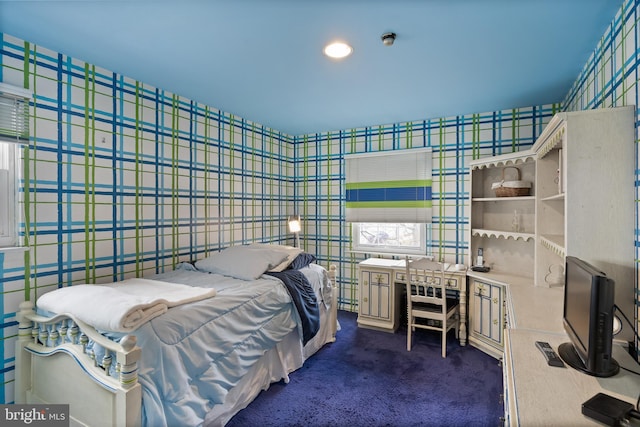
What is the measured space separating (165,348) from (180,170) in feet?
5.83

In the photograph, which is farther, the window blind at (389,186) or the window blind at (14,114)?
the window blind at (389,186)

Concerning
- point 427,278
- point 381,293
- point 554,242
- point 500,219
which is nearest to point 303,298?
point 381,293

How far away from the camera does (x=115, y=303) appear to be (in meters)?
1.60

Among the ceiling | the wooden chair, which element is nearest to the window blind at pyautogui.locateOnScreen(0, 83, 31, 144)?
the ceiling

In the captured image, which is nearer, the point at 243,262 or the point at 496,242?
the point at 243,262

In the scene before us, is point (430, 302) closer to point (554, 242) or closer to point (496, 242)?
point (496, 242)

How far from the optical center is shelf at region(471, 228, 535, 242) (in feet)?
8.94

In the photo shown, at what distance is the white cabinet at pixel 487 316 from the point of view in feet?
9.28

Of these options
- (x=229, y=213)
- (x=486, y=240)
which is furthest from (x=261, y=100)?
(x=486, y=240)

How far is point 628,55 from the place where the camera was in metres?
1.55

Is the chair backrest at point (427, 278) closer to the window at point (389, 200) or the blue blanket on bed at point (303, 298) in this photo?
the window at point (389, 200)

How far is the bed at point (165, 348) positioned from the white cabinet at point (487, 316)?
1.63 metres

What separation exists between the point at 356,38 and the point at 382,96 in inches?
41.7

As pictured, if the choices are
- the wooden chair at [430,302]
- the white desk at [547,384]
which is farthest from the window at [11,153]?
the wooden chair at [430,302]
